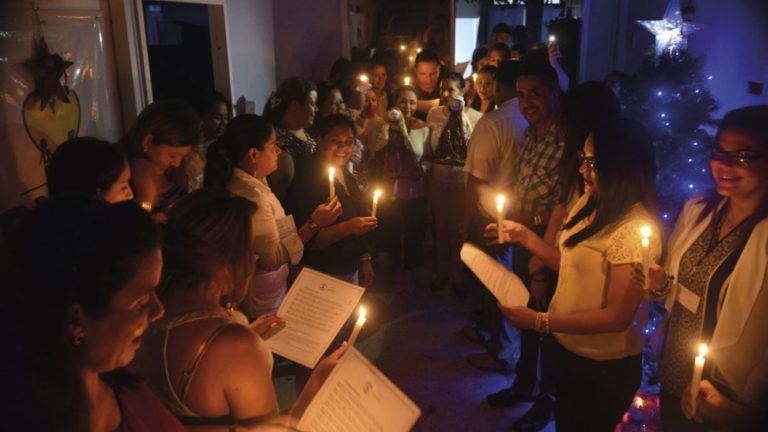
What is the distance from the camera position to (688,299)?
2043mm

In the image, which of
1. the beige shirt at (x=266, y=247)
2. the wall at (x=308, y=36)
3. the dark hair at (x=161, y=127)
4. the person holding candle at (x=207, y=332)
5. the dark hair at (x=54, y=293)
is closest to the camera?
the dark hair at (x=54, y=293)

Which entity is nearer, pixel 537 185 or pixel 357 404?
pixel 357 404

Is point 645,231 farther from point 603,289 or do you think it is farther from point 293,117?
point 293,117

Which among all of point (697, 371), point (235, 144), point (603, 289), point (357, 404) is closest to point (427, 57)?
point (235, 144)

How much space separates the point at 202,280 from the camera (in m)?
1.51

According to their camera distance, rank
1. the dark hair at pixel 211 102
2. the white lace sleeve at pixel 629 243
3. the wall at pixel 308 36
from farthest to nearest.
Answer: the wall at pixel 308 36 → the dark hair at pixel 211 102 → the white lace sleeve at pixel 629 243

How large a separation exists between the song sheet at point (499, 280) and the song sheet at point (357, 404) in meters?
0.93

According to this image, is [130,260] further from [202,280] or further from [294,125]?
[294,125]

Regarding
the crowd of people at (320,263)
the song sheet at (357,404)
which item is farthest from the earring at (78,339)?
the song sheet at (357,404)

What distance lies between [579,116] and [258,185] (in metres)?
1.61

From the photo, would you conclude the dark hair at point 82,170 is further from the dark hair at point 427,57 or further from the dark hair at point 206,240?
the dark hair at point 427,57

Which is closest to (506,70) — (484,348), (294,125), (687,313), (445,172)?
(445,172)

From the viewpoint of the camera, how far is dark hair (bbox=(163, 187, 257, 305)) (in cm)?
151

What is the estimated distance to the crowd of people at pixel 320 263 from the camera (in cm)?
110
